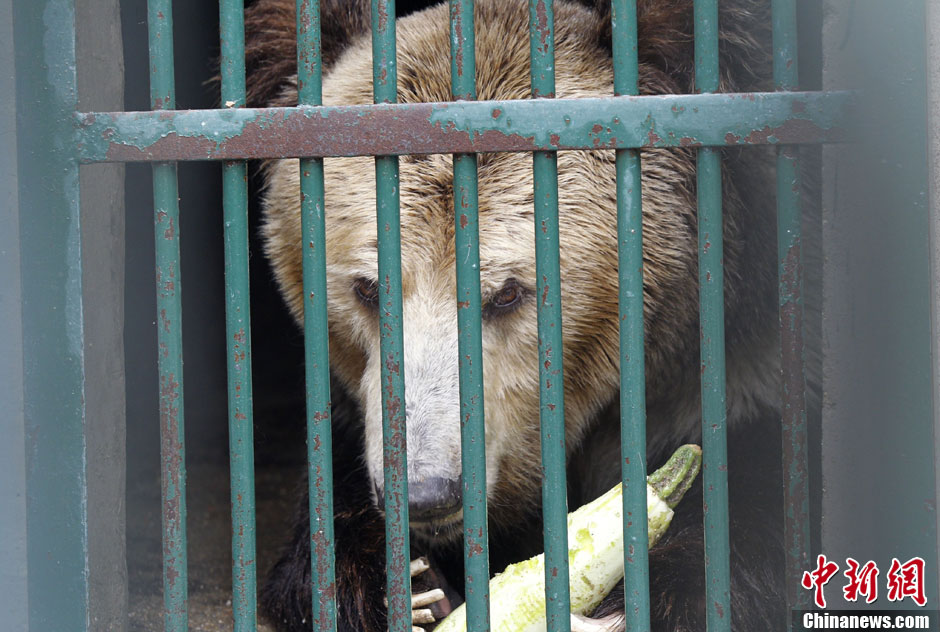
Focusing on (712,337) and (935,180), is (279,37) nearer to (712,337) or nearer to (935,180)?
(712,337)

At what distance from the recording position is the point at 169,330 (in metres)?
2.00

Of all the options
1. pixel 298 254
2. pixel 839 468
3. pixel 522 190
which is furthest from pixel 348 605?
pixel 839 468

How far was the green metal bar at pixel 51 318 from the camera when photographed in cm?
202

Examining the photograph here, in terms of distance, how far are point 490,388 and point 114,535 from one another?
1.01 metres

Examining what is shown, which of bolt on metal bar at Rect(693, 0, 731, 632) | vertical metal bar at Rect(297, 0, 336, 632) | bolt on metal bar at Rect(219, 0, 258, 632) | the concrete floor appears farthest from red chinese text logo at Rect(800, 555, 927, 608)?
the concrete floor

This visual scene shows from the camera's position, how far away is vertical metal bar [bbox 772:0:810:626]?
6.28 feet

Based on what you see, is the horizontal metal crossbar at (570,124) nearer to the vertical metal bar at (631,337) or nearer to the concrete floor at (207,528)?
the vertical metal bar at (631,337)

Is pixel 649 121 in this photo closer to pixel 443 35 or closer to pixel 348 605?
pixel 443 35

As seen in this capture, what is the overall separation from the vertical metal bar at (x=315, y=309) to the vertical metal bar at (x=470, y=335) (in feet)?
0.85

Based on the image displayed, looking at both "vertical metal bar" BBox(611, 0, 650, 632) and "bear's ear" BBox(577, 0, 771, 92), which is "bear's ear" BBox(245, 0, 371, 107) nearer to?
"bear's ear" BBox(577, 0, 771, 92)

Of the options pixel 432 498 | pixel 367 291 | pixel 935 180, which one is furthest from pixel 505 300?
pixel 935 180

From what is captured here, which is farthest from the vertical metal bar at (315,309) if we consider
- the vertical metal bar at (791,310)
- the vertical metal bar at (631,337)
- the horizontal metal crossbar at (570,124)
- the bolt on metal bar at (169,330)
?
the vertical metal bar at (791,310)

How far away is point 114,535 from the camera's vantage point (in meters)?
2.46

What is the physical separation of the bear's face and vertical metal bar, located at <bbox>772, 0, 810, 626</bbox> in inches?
31.2
